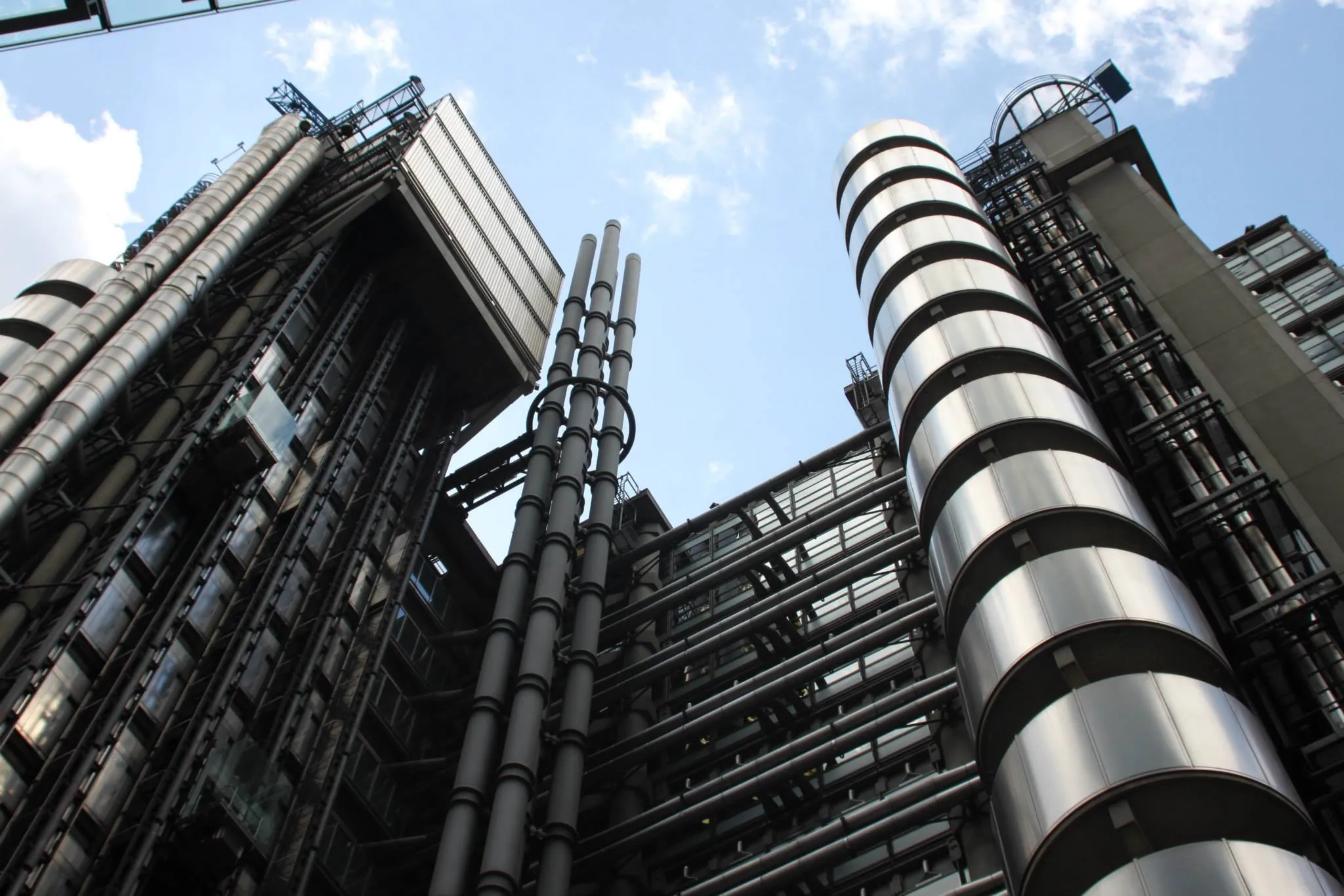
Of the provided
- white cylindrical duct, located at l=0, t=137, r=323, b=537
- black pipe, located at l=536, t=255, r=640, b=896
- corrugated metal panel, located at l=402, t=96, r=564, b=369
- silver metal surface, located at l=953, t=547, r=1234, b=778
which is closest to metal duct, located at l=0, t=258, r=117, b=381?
white cylindrical duct, located at l=0, t=137, r=323, b=537

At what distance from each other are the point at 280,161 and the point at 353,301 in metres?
5.20

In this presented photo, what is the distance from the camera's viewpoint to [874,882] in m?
26.5

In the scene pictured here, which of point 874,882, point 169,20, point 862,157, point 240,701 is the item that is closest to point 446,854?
point 240,701

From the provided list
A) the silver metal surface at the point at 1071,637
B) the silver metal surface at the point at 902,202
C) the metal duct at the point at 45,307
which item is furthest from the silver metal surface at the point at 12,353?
the silver metal surface at the point at 1071,637

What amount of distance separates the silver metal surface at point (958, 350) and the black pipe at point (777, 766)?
531 centimetres

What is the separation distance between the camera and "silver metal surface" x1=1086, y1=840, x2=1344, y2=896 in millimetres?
16703

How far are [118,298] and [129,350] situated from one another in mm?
2267

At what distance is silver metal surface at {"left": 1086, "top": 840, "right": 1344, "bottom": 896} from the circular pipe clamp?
1047 inches

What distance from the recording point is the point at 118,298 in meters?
32.8

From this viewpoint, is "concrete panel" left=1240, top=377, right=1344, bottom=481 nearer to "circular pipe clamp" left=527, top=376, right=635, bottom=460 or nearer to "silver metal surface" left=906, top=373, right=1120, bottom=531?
"silver metal surface" left=906, top=373, right=1120, bottom=531

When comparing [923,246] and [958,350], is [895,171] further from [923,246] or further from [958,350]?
[958,350]

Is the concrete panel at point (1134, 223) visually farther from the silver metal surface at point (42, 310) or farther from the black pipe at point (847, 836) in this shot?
the silver metal surface at point (42, 310)

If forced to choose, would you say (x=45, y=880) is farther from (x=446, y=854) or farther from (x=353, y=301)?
(x=353, y=301)

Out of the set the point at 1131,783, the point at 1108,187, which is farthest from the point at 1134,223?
the point at 1131,783
